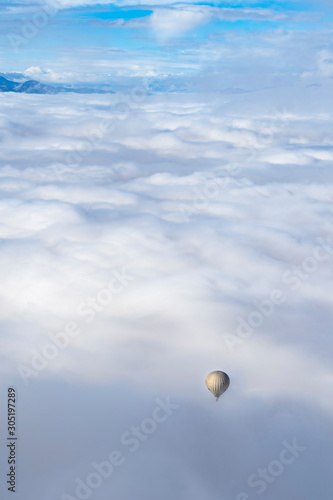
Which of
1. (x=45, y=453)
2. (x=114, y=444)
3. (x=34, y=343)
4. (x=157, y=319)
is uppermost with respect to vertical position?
(x=45, y=453)

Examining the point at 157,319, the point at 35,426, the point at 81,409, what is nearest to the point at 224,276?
the point at 157,319

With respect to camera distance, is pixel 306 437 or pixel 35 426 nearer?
pixel 35 426

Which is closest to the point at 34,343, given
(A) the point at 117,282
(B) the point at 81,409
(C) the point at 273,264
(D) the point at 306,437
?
(B) the point at 81,409

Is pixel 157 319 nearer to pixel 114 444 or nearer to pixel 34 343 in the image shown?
pixel 34 343

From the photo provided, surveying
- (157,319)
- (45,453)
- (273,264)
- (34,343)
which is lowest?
(273,264)

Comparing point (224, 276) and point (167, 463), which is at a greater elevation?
point (167, 463)

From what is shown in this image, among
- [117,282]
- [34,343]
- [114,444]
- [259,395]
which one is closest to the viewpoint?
[114,444]

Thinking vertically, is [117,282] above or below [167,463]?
below

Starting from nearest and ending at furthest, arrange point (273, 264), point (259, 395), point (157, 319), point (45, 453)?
point (45, 453), point (259, 395), point (157, 319), point (273, 264)

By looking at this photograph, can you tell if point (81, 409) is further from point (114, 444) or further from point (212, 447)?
point (212, 447)
